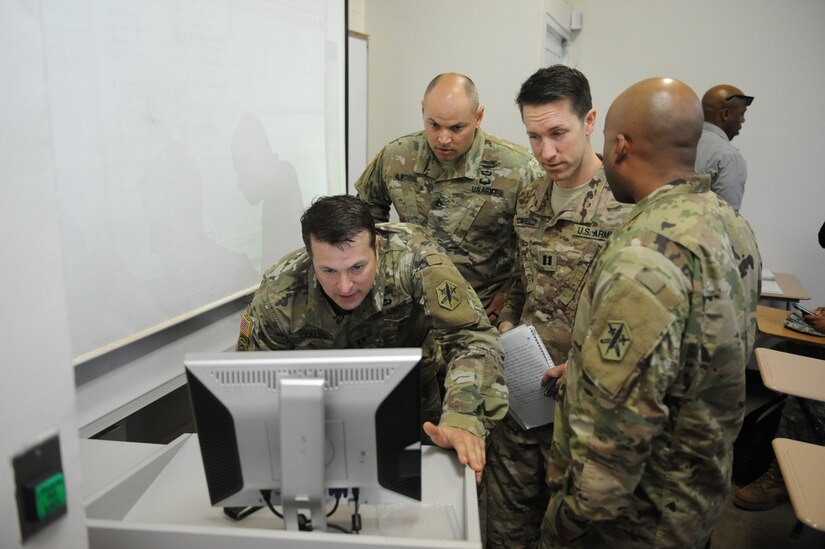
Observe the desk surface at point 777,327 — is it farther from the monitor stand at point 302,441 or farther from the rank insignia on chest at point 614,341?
the monitor stand at point 302,441

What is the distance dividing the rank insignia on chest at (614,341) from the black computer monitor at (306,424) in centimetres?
34

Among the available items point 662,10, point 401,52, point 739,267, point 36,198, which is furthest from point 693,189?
point 662,10

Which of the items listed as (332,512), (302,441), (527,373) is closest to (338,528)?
(332,512)

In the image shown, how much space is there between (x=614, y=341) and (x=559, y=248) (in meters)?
0.81

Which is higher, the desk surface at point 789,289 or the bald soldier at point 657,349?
the bald soldier at point 657,349

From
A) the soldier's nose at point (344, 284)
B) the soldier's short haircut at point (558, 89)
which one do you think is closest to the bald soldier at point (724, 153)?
the soldier's short haircut at point (558, 89)

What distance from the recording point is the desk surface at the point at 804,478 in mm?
1296

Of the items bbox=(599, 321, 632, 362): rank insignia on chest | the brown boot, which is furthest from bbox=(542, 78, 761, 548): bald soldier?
the brown boot

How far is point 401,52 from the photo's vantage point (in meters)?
3.46

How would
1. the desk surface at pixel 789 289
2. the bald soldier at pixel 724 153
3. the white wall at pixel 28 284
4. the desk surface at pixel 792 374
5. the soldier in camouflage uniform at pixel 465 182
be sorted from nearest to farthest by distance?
the white wall at pixel 28 284 < the desk surface at pixel 792 374 < the soldier in camouflage uniform at pixel 465 182 < the bald soldier at pixel 724 153 < the desk surface at pixel 789 289

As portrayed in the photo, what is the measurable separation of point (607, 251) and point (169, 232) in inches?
48.4

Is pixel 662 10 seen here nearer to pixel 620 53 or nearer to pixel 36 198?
pixel 620 53

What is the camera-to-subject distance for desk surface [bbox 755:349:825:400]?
1.88 metres

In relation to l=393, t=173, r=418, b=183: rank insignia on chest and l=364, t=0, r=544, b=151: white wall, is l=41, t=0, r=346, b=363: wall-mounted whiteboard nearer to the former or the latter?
l=393, t=173, r=418, b=183: rank insignia on chest
